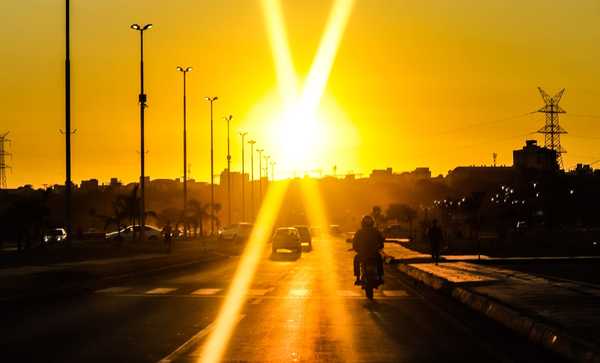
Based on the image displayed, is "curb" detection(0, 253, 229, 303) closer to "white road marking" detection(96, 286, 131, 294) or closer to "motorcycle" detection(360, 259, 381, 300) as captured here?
"white road marking" detection(96, 286, 131, 294)

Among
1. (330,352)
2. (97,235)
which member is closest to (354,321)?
(330,352)

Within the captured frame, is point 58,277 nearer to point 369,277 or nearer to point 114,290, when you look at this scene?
point 114,290

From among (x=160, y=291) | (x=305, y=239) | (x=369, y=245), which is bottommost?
(x=160, y=291)

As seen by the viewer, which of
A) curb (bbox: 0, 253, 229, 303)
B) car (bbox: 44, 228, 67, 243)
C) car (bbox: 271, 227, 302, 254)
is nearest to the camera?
curb (bbox: 0, 253, 229, 303)

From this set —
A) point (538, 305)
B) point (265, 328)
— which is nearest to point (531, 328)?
point (538, 305)

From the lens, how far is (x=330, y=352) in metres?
14.9

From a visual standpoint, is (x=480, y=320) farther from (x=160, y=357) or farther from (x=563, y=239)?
(x=563, y=239)

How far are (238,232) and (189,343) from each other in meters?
75.2

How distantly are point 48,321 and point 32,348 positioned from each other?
15.6 ft

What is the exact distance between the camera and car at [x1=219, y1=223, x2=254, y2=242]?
3565 inches

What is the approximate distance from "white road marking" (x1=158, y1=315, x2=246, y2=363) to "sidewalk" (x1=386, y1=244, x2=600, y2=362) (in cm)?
549

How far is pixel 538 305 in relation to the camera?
66.9 feet

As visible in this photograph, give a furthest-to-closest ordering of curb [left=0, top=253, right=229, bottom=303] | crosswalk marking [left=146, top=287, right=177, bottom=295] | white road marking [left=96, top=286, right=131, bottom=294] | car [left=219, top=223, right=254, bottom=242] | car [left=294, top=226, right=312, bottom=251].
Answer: car [left=219, top=223, right=254, bottom=242]
car [left=294, top=226, right=312, bottom=251]
white road marking [left=96, top=286, right=131, bottom=294]
crosswalk marking [left=146, top=287, right=177, bottom=295]
curb [left=0, top=253, right=229, bottom=303]

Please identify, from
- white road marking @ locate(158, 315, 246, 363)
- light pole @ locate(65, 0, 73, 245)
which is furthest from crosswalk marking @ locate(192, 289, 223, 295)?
light pole @ locate(65, 0, 73, 245)
